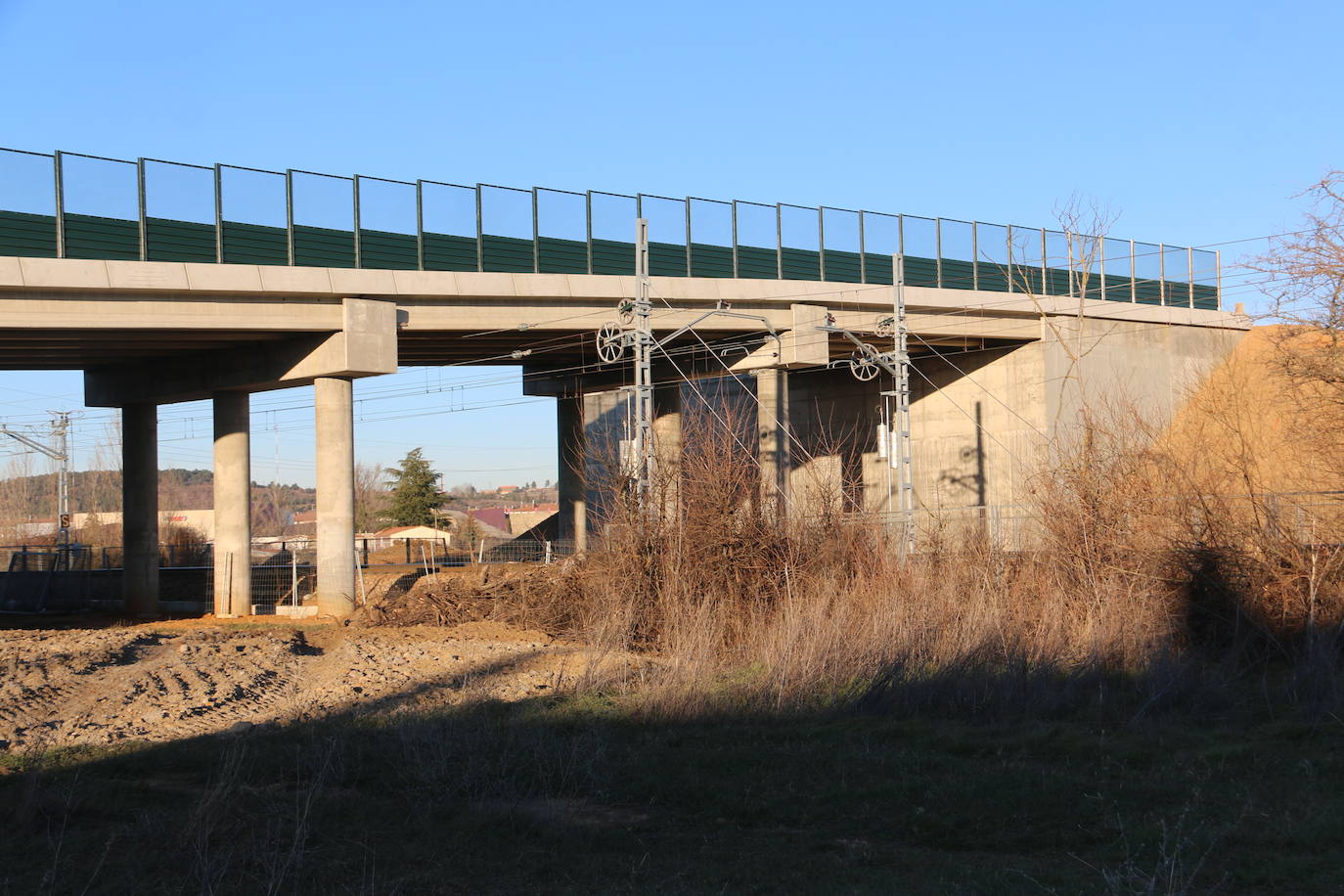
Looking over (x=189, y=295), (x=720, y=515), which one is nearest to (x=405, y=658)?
(x=720, y=515)

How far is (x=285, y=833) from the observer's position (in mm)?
8555

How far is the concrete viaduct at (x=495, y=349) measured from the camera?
27.7 m

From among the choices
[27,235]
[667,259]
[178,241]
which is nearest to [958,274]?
[667,259]

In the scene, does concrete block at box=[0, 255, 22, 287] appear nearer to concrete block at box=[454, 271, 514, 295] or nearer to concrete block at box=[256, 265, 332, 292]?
concrete block at box=[256, 265, 332, 292]

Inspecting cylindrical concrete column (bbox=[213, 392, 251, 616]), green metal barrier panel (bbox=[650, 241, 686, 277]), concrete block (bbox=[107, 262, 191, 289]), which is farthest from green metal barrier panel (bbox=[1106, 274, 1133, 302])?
concrete block (bbox=[107, 262, 191, 289])

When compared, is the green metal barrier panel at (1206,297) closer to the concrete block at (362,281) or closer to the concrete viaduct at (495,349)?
the concrete viaduct at (495,349)

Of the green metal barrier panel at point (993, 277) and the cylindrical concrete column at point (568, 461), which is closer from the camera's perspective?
the green metal barrier panel at point (993, 277)

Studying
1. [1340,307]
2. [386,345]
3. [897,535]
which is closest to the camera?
[897,535]

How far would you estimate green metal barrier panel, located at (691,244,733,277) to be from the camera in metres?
35.5

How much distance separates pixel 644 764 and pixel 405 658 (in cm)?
814

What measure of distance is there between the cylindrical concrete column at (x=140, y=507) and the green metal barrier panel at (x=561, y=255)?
537 inches

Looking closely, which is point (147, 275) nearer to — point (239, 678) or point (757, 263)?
point (239, 678)

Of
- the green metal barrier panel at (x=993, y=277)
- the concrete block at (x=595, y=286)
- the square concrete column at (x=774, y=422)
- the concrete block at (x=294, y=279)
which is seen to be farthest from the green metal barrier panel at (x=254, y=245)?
the green metal barrier panel at (x=993, y=277)

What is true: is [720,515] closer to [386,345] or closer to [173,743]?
[173,743]
